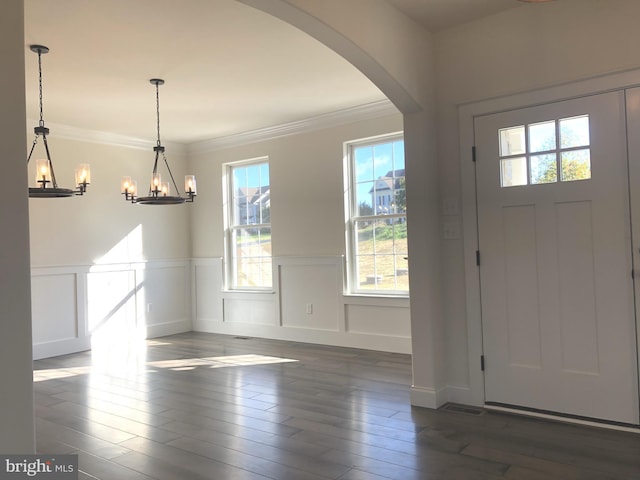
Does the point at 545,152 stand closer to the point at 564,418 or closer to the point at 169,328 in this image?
the point at 564,418

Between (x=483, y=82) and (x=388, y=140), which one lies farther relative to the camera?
(x=388, y=140)

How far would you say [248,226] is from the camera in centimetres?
668

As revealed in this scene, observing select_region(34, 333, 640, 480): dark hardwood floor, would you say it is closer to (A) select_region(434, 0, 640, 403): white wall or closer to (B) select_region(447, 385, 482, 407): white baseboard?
(B) select_region(447, 385, 482, 407): white baseboard

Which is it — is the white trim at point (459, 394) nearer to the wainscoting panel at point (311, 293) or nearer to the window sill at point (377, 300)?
the window sill at point (377, 300)

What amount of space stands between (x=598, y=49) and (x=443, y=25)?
99 cm

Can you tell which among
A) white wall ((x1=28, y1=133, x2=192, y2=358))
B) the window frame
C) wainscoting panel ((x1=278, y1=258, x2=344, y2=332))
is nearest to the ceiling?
white wall ((x1=28, y1=133, x2=192, y2=358))

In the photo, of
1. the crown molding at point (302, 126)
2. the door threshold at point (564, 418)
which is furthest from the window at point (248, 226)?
the door threshold at point (564, 418)

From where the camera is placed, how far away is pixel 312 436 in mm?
2939

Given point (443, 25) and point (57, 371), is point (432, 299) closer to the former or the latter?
point (443, 25)

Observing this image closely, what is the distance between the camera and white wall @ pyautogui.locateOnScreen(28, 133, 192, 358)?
556 centimetres

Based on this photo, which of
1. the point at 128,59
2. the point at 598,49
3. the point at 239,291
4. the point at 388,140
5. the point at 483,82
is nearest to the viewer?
the point at 598,49

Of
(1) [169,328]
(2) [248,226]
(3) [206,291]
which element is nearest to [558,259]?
(2) [248,226]

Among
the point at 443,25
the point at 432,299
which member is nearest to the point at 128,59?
the point at 443,25

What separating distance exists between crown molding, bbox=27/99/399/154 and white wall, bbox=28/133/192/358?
47 millimetres
